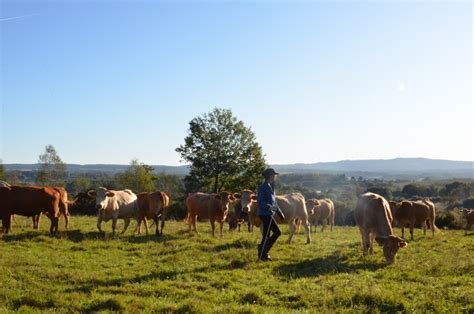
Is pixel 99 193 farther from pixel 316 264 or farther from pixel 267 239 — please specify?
pixel 316 264

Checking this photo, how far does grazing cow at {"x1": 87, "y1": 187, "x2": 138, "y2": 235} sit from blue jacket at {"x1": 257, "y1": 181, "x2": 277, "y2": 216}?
Result: 6.90 m

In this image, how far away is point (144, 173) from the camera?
216ft

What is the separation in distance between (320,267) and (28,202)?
1176cm

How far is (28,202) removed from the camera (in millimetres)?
17734

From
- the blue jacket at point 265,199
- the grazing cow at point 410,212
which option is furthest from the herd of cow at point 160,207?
the blue jacket at point 265,199

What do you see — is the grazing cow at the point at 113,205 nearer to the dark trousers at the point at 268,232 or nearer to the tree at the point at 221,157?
the dark trousers at the point at 268,232

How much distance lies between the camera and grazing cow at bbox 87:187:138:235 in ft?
57.5

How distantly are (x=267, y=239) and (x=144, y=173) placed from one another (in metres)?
54.8

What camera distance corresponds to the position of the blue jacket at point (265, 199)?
41.5ft

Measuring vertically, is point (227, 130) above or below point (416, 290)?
above

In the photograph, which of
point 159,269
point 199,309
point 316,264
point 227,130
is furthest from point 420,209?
point 227,130

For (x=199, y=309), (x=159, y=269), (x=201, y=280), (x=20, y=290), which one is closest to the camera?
(x=199, y=309)

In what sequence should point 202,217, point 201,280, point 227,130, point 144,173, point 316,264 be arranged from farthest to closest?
point 144,173
point 227,130
point 202,217
point 316,264
point 201,280

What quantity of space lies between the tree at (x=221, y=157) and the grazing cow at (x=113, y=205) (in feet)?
96.1
